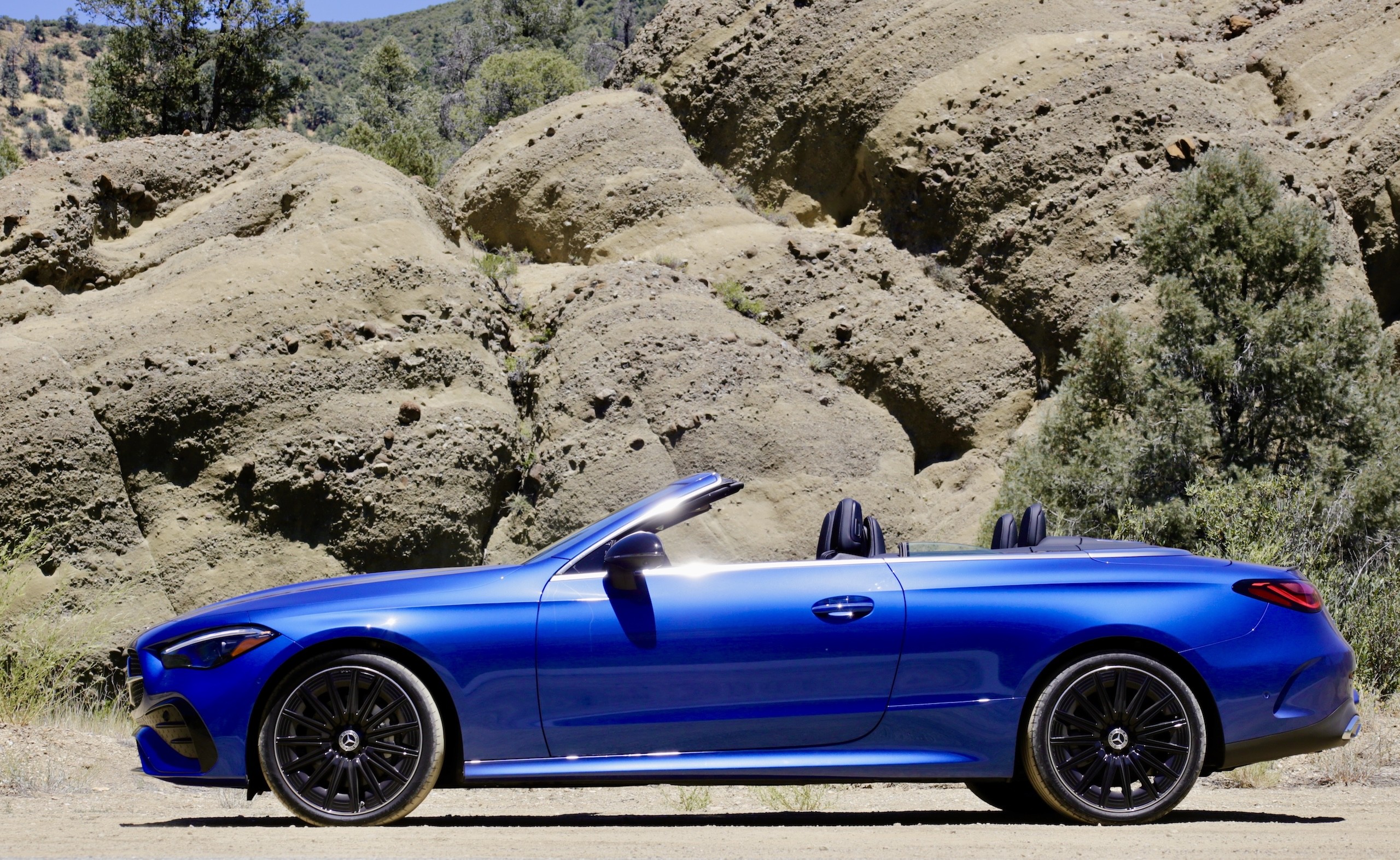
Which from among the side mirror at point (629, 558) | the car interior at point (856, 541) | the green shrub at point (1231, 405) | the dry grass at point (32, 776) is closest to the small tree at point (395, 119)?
the green shrub at point (1231, 405)

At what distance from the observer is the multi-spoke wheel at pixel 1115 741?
17.5 ft

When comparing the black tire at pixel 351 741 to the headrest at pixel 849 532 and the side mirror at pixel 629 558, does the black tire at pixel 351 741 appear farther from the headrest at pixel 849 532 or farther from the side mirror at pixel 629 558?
the headrest at pixel 849 532

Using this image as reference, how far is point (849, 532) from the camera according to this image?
5754mm

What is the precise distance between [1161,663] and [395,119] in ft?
112

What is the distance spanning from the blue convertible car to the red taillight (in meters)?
0.01

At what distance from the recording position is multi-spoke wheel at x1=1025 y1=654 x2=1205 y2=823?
534cm

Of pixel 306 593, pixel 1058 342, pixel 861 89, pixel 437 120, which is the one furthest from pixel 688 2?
pixel 306 593

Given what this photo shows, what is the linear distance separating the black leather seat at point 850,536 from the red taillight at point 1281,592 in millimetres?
1554

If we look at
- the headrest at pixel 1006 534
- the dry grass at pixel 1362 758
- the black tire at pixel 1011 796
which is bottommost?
the dry grass at pixel 1362 758

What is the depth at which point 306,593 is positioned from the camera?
550 cm

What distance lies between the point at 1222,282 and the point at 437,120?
2796 centimetres

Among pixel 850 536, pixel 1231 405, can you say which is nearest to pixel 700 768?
pixel 850 536

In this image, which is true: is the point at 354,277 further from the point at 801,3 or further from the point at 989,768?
the point at 989,768

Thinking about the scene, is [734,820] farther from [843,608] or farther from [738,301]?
[738,301]
